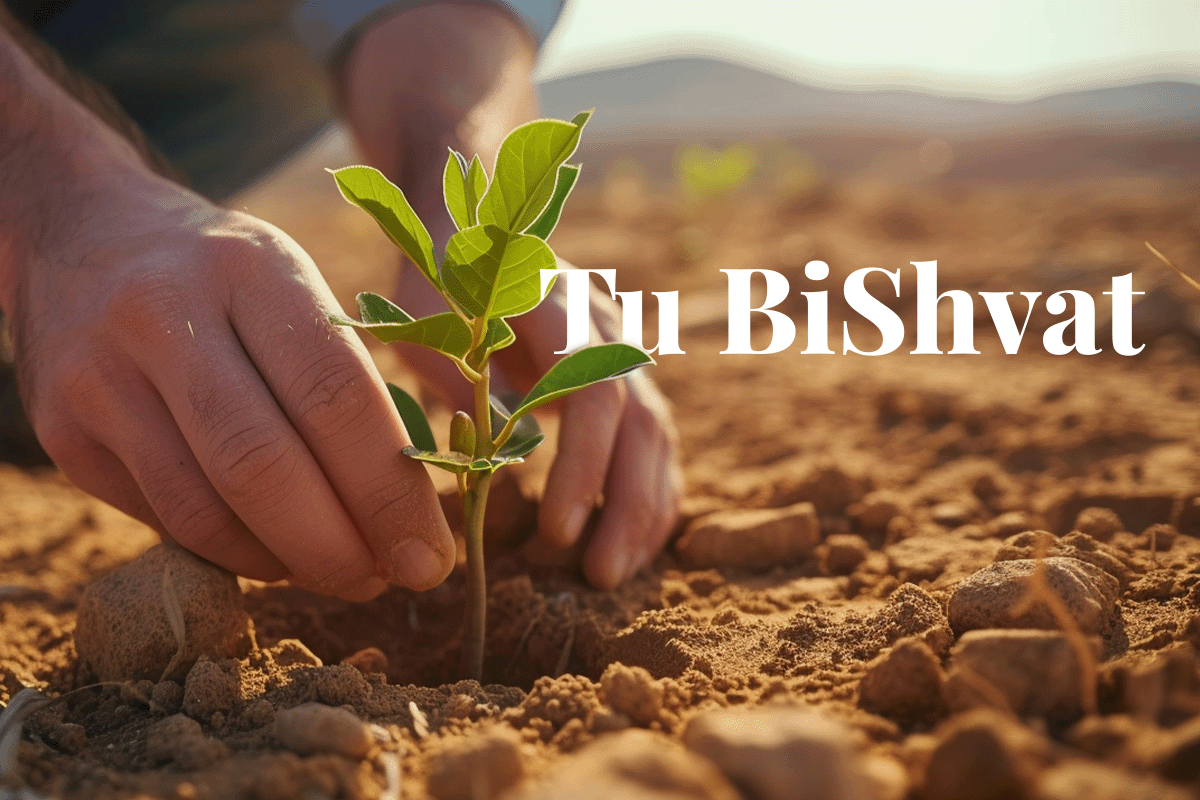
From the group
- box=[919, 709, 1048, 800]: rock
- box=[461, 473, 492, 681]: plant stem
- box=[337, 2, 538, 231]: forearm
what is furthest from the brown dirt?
box=[337, 2, 538, 231]: forearm

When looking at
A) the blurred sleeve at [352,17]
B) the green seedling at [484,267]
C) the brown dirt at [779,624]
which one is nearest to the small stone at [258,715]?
the brown dirt at [779,624]

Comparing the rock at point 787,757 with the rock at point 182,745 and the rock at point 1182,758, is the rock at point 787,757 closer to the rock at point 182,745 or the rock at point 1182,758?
the rock at point 1182,758

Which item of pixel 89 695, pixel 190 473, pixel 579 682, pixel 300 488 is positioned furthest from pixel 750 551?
pixel 89 695

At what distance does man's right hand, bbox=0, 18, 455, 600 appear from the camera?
1.32 metres

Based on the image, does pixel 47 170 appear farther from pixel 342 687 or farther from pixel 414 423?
pixel 342 687

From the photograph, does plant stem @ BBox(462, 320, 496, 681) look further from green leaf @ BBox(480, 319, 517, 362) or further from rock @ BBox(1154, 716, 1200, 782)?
rock @ BBox(1154, 716, 1200, 782)

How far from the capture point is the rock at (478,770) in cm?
93

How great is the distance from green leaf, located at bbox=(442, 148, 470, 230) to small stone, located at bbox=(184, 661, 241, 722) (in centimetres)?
79

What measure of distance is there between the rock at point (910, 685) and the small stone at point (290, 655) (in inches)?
36.7

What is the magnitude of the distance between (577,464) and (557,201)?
2.35 ft

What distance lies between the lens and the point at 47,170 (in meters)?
1.69

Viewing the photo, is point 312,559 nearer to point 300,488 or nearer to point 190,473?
point 300,488

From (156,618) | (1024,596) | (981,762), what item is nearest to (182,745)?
(156,618)

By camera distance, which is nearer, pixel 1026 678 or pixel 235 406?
pixel 1026 678
